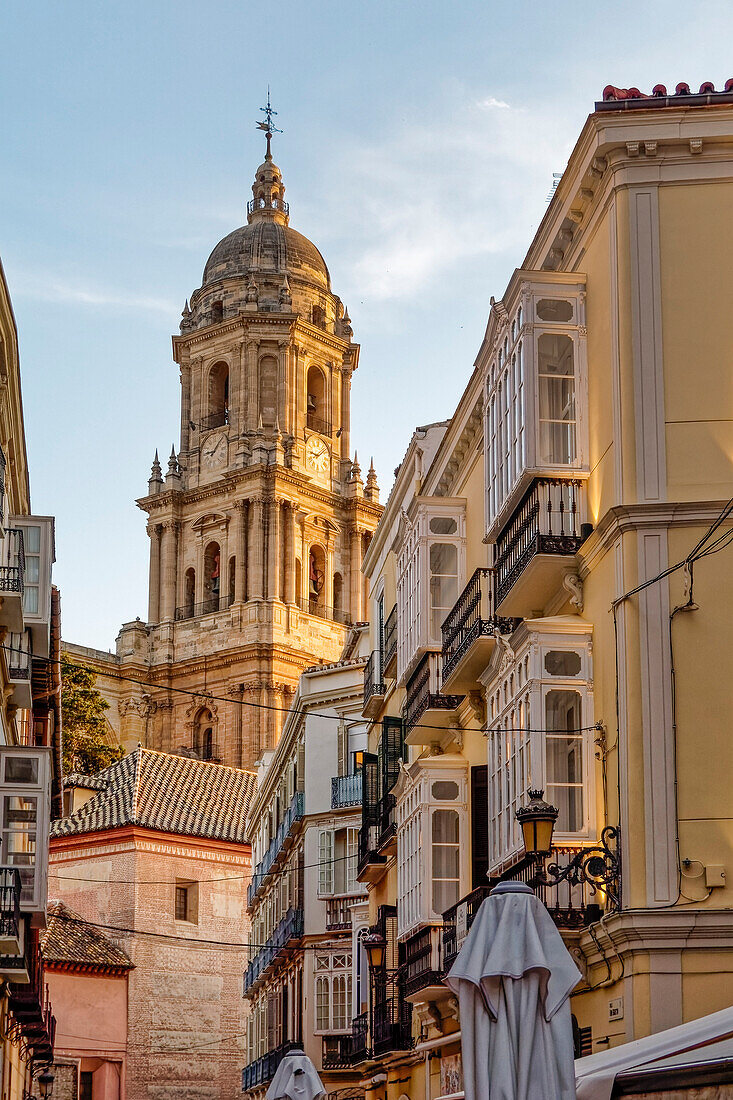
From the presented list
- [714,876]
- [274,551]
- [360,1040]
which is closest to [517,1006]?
[714,876]

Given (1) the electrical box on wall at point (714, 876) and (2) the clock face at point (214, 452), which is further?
(2) the clock face at point (214, 452)

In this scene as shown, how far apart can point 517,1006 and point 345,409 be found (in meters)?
68.2

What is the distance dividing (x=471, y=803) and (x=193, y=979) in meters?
33.9

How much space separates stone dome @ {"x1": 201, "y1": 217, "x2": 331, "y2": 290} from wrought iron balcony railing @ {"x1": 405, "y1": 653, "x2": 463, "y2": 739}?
56544mm

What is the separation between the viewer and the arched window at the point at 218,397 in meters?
77.8

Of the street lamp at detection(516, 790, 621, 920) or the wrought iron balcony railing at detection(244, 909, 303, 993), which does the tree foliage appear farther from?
the street lamp at detection(516, 790, 621, 920)

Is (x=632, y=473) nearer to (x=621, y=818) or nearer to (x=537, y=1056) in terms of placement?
(x=621, y=818)

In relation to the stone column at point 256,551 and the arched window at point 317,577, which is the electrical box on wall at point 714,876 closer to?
the stone column at point 256,551

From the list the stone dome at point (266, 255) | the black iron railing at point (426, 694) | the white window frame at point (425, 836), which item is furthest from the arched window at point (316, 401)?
the white window frame at point (425, 836)

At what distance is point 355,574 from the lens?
7644 cm

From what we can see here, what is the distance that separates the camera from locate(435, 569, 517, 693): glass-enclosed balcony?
755 inches

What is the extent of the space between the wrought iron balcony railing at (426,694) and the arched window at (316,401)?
54.9 m

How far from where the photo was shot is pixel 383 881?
28.9 meters

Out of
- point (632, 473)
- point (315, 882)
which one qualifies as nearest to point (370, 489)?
point (315, 882)
